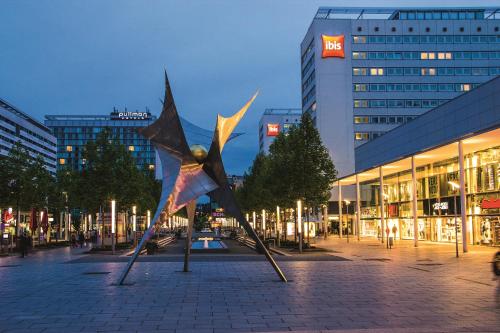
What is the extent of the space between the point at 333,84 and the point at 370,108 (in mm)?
8305

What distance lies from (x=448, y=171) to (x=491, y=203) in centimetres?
846

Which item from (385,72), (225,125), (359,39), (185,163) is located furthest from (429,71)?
(185,163)

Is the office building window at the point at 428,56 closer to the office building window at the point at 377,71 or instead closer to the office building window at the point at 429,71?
the office building window at the point at 429,71

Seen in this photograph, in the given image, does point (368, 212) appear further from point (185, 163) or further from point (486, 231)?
point (185, 163)

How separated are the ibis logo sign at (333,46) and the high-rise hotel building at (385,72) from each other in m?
0.81

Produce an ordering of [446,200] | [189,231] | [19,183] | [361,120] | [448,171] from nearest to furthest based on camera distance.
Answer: [189,231] → [19,183] → [446,200] → [448,171] → [361,120]

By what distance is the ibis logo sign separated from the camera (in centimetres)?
10069

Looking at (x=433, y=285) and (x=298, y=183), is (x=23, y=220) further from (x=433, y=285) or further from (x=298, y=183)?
(x=433, y=285)

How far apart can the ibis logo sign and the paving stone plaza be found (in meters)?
79.4

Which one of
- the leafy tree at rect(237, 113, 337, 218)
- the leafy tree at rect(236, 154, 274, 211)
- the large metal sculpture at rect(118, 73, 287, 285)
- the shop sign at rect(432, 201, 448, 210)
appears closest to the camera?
the large metal sculpture at rect(118, 73, 287, 285)

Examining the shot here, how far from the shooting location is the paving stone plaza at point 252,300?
11.8 metres

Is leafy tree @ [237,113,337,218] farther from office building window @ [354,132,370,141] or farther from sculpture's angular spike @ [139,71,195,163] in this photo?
office building window @ [354,132,370,141]

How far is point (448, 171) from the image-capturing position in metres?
49.4

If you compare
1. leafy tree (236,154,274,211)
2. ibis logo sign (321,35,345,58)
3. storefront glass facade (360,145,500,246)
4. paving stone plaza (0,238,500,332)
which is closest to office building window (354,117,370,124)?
ibis logo sign (321,35,345,58)
